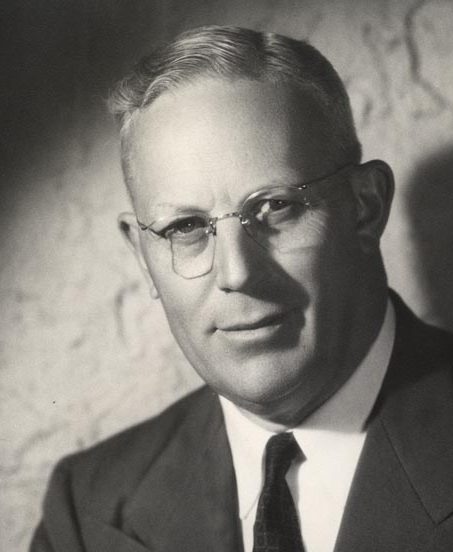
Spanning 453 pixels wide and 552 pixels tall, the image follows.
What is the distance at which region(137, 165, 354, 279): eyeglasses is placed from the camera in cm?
113

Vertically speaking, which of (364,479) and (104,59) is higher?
(104,59)

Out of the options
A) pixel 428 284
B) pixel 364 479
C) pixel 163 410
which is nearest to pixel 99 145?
pixel 163 410

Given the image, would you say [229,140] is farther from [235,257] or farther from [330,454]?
[330,454]

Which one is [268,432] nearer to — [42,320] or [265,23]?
[42,320]

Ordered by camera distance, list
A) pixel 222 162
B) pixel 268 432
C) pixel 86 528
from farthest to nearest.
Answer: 1. pixel 86 528
2. pixel 268 432
3. pixel 222 162

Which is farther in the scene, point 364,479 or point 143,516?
point 143,516

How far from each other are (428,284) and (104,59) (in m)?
0.71

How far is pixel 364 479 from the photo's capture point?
116 cm

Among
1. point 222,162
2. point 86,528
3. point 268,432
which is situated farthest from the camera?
point 86,528

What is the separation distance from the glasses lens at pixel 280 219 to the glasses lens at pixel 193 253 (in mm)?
70

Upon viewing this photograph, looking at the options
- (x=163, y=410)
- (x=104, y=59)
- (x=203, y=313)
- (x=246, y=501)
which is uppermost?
(x=104, y=59)

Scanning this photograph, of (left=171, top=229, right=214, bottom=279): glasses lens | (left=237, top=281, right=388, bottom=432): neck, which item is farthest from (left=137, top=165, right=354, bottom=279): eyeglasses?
(left=237, top=281, right=388, bottom=432): neck

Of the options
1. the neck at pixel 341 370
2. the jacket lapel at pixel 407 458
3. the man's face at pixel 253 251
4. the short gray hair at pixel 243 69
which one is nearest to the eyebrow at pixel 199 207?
the man's face at pixel 253 251

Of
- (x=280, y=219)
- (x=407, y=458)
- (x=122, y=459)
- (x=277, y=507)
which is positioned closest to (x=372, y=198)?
(x=280, y=219)
